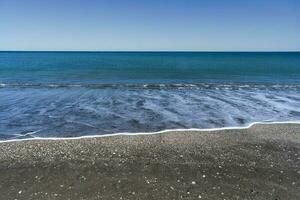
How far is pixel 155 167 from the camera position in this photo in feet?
27.4

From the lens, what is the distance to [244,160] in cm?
891

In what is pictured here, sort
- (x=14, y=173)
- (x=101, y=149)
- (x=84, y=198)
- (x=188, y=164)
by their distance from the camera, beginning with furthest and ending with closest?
(x=101, y=149), (x=188, y=164), (x=14, y=173), (x=84, y=198)

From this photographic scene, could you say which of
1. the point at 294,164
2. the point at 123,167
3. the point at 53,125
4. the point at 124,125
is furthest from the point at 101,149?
the point at 294,164

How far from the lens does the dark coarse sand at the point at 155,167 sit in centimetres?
697

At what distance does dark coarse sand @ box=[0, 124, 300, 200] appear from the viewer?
22.9ft

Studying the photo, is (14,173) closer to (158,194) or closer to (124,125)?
(158,194)

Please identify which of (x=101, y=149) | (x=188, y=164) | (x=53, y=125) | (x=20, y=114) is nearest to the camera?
(x=188, y=164)

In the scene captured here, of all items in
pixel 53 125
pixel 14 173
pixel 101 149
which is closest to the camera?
pixel 14 173

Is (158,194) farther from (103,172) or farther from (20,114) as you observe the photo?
(20,114)

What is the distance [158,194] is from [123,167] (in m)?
1.83

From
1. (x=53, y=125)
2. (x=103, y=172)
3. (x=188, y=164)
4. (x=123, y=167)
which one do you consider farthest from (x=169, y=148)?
(x=53, y=125)

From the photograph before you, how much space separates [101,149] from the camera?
384 inches

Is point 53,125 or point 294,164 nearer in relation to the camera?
point 294,164

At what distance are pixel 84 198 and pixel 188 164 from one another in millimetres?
3383
